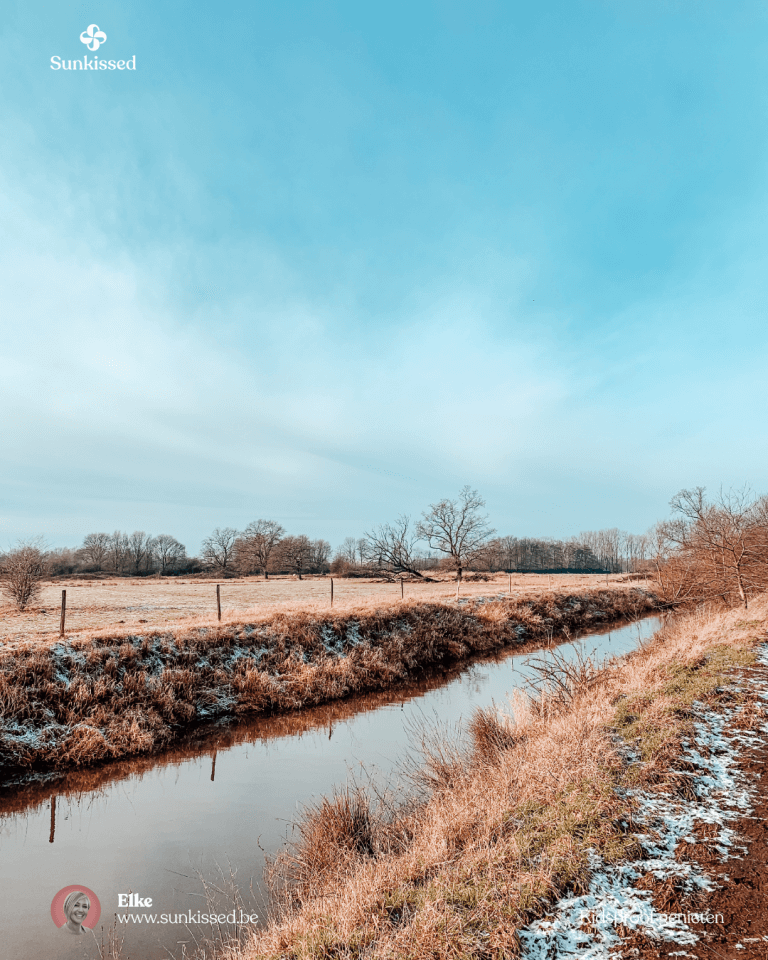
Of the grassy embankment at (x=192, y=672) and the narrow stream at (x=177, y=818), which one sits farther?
the grassy embankment at (x=192, y=672)

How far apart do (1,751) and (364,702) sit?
27.8 feet

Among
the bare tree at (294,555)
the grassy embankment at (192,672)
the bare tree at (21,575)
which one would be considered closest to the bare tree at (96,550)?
the bare tree at (294,555)

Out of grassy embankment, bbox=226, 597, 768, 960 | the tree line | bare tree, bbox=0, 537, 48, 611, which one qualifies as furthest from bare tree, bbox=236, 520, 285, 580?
grassy embankment, bbox=226, 597, 768, 960

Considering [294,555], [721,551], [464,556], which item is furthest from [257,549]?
[721,551]

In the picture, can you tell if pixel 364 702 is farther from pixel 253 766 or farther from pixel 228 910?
pixel 228 910

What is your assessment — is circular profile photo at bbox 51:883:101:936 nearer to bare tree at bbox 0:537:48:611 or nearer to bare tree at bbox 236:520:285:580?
bare tree at bbox 0:537:48:611

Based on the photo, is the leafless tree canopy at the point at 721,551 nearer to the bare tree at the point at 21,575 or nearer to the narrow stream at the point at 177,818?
the narrow stream at the point at 177,818

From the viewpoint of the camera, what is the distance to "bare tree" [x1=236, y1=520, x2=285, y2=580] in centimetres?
7956

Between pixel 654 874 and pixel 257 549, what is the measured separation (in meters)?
78.5

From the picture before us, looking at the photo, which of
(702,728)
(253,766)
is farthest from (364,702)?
(702,728)

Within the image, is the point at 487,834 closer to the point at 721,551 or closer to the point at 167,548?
the point at 721,551

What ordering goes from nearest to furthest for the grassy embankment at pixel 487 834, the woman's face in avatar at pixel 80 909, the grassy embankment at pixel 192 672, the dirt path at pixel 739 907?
the dirt path at pixel 739 907 < the grassy embankment at pixel 487 834 < the woman's face in avatar at pixel 80 909 < the grassy embankment at pixel 192 672

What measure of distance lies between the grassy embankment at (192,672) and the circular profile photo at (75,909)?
189 inches

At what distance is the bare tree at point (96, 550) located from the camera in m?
89.4
